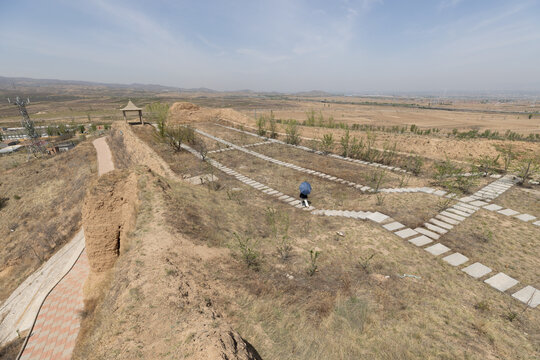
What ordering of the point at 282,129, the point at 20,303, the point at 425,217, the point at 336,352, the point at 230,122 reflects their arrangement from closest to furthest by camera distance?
the point at 336,352 < the point at 425,217 < the point at 20,303 < the point at 282,129 < the point at 230,122

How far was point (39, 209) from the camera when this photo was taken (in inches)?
563

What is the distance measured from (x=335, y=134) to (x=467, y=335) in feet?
49.3

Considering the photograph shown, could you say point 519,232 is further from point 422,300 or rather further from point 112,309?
point 112,309

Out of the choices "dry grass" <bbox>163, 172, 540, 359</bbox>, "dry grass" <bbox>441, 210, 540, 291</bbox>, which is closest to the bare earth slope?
"dry grass" <bbox>163, 172, 540, 359</bbox>

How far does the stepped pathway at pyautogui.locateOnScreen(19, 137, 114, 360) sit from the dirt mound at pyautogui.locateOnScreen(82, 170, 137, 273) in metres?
1.13

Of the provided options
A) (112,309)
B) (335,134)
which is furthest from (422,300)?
(335,134)

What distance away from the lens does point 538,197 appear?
302 inches

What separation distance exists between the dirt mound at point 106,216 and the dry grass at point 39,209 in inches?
236

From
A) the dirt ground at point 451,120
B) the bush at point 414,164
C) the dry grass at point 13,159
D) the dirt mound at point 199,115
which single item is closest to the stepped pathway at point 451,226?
the bush at point 414,164

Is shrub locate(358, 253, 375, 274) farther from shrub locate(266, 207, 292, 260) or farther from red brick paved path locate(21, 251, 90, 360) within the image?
red brick paved path locate(21, 251, 90, 360)

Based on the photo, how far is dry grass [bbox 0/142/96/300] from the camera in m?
10.3

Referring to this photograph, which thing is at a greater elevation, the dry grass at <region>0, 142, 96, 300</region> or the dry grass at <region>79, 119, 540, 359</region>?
the dry grass at <region>79, 119, 540, 359</region>

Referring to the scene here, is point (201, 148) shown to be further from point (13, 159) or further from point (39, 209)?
point (13, 159)

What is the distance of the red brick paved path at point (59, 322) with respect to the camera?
5172 millimetres
